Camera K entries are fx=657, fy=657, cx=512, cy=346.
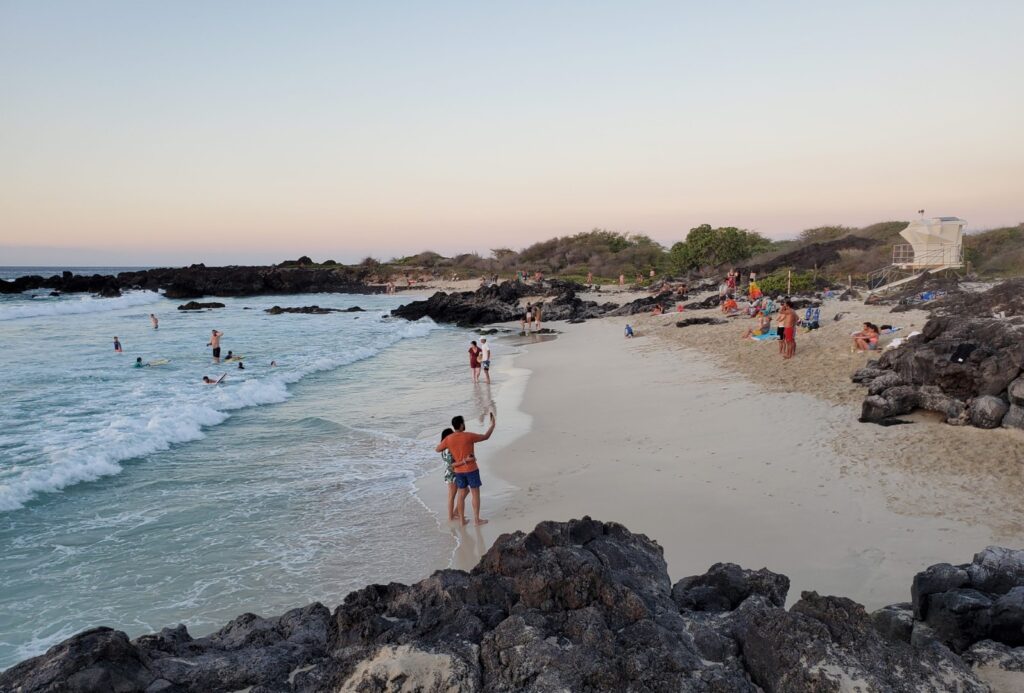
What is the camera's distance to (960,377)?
973 cm

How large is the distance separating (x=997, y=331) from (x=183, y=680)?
11.1 meters

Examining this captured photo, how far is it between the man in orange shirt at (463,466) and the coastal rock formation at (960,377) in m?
6.21

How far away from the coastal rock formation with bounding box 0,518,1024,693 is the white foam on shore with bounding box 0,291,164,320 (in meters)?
49.7

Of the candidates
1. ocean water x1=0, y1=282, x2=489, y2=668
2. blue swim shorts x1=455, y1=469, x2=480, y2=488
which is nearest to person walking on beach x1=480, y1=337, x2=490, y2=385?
ocean water x1=0, y1=282, x2=489, y2=668

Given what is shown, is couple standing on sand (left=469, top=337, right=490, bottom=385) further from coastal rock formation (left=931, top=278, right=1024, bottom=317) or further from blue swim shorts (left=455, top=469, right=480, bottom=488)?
coastal rock formation (left=931, top=278, right=1024, bottom=317)

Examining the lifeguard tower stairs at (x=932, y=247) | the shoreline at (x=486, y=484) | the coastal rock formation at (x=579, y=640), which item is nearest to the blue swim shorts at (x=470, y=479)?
the shoreline at (x=486, y=484)

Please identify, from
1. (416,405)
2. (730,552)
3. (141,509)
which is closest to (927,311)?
(416,405)

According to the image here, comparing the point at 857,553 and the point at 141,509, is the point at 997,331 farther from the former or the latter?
the point at 141,509

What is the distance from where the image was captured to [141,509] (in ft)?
28.7

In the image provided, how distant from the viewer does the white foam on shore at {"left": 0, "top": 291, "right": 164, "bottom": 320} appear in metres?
45.0

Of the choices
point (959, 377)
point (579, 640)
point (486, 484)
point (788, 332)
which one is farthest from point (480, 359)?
point (579, 640)

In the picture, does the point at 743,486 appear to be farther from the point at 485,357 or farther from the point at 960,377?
the point at 485,357

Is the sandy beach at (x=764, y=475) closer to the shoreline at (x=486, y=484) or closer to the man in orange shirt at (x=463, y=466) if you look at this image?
the shoreline at (x=486, y=484)

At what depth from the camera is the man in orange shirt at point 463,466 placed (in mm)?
Result: 7859
